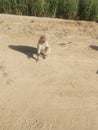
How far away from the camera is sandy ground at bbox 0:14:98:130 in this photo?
654 cm

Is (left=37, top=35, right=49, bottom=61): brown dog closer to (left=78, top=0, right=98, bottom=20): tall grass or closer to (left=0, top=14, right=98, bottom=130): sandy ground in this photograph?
(left=0, top=14, right=98, bottom=130): sandy ground

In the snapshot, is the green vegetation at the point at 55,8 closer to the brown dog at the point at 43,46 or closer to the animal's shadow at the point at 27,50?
the animal's shadow at the point at 27,50

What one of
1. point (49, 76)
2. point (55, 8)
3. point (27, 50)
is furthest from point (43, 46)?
point (55, 8)

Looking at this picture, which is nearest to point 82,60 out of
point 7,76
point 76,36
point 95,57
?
point 95,57

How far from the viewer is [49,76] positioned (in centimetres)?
790

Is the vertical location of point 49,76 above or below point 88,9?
below

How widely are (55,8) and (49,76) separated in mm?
3982

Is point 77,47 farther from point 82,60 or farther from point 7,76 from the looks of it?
point 7,76

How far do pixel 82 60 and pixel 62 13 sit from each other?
125 inches

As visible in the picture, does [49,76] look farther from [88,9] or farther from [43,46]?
[88,9]

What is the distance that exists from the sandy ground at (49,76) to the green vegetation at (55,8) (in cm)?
44

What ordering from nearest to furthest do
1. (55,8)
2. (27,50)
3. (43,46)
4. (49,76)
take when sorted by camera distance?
(49,76) < (43,46) < (27,50) < (55,8)

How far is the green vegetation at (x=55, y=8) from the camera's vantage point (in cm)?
1105

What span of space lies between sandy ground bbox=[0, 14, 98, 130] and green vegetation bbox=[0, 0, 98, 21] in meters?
0.44
